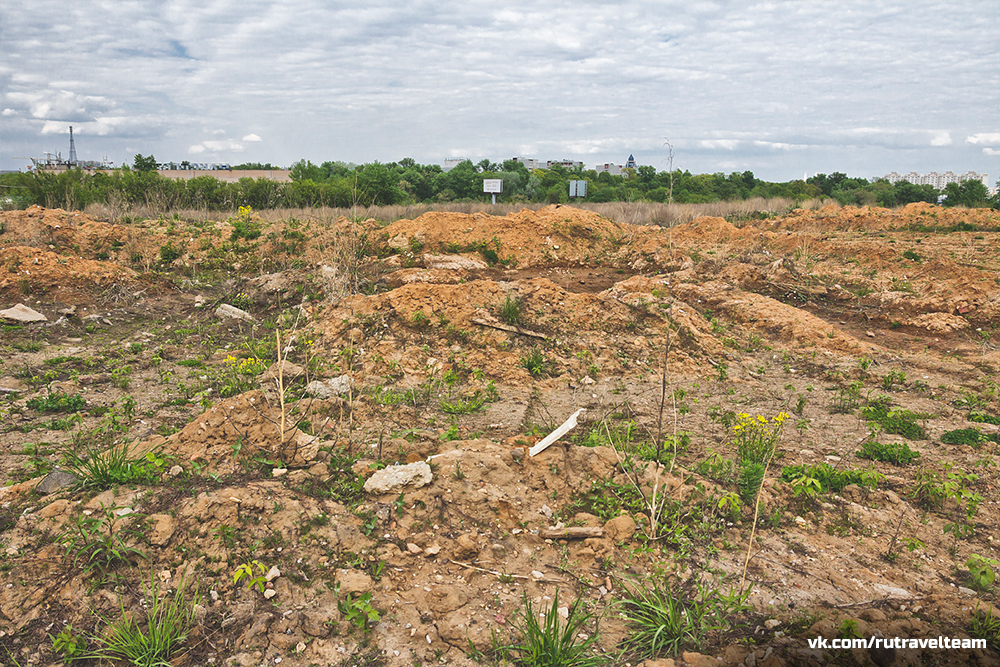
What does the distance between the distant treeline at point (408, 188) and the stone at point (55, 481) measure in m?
4.17

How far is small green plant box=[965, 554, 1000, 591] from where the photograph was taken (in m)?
2.73

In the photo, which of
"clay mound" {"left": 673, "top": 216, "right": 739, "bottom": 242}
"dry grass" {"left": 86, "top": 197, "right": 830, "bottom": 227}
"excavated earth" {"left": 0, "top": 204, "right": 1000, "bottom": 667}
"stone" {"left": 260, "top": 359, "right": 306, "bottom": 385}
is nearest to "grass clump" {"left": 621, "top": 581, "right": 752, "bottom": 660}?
"excavated earth" {"left": 0, "top": 204, "right": 1000, "bottom": 667}

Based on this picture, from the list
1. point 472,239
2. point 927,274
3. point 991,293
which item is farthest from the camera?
point 472,239

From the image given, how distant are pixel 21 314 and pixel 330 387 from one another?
5.60 m

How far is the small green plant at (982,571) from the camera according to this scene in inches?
107

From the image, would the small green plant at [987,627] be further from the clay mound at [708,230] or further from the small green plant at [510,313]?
the clay mound at [708,230]

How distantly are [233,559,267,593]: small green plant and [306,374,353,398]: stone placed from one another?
→ 230 centimetres

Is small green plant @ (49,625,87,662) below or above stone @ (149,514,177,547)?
below

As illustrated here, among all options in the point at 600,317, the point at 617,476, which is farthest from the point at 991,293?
the point at 617,476

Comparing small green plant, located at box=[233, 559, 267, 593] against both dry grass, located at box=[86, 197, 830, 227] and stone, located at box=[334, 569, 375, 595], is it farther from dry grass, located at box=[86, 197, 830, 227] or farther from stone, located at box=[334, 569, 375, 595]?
dry grass, located at box=[86, 197, 830, 227]

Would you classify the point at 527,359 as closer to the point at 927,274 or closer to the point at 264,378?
the point at 264,378

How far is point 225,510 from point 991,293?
11783mm

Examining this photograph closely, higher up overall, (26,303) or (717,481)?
(26,303)

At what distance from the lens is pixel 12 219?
11734 millimetres
